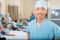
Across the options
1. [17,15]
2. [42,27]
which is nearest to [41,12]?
[42,27]

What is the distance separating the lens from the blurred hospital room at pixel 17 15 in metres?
1.01

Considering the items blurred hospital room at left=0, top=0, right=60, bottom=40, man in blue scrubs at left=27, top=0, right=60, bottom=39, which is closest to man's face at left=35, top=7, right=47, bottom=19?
man in blue scrubs at left=27, top=0, right=60, bottom=39

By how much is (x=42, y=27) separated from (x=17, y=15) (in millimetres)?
372

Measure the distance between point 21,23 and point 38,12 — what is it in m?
0.35

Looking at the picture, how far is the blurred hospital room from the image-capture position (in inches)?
39.8

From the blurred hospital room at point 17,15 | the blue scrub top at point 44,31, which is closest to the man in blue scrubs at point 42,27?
the blue scrub top at point 44,31

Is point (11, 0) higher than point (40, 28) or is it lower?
higher

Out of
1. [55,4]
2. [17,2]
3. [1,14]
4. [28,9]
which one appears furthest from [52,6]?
[1,14]

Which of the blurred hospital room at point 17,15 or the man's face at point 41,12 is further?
the blurred hospital room at point 17,15

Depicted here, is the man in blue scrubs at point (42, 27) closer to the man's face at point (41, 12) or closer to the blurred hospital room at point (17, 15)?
the man's face at point (41, 12)

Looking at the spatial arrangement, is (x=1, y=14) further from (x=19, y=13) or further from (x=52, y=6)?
(x=52, y=6)

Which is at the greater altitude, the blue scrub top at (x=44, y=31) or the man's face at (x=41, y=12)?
the man's face at (x=41, y=12)

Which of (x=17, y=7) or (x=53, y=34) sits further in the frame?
(x=17, y=7)

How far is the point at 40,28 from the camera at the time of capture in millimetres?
741
